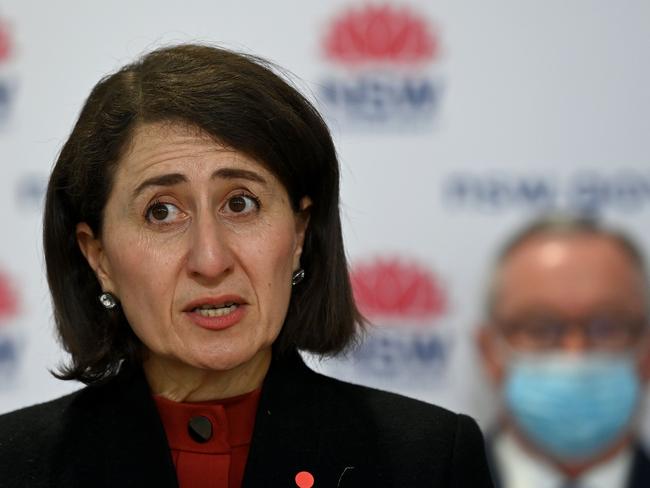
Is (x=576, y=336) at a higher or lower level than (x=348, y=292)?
lower

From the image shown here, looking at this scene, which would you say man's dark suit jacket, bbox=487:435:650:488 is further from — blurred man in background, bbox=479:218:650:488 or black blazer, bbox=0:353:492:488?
black blazer, bbox=0:353:492:488

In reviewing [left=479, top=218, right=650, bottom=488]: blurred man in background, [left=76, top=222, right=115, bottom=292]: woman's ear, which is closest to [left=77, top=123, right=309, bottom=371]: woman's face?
[left=76, top=222, right=115, bottom=292]: woman's ear

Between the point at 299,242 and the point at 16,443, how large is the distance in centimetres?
63

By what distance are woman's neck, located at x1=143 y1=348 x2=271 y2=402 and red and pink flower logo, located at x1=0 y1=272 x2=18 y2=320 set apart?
138 centimetres

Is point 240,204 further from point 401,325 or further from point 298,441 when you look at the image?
point 401,325

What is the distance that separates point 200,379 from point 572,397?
1200mm

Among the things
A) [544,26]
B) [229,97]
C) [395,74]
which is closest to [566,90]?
[544,26]

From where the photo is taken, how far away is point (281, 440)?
2029 millimetres

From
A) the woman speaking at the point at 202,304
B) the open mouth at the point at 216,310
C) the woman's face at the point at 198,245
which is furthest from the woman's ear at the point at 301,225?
the open mouth at the point at 216,310

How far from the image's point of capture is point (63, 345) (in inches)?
88.0

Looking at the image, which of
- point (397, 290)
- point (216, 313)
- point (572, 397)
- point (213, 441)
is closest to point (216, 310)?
point (216, 313)

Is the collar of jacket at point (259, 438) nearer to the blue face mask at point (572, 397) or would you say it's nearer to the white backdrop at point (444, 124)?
the blue face mask at point (572, 397)

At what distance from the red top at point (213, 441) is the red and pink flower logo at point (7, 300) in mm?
1461

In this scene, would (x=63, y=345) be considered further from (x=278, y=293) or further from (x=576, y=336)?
(x=576, y=336)
